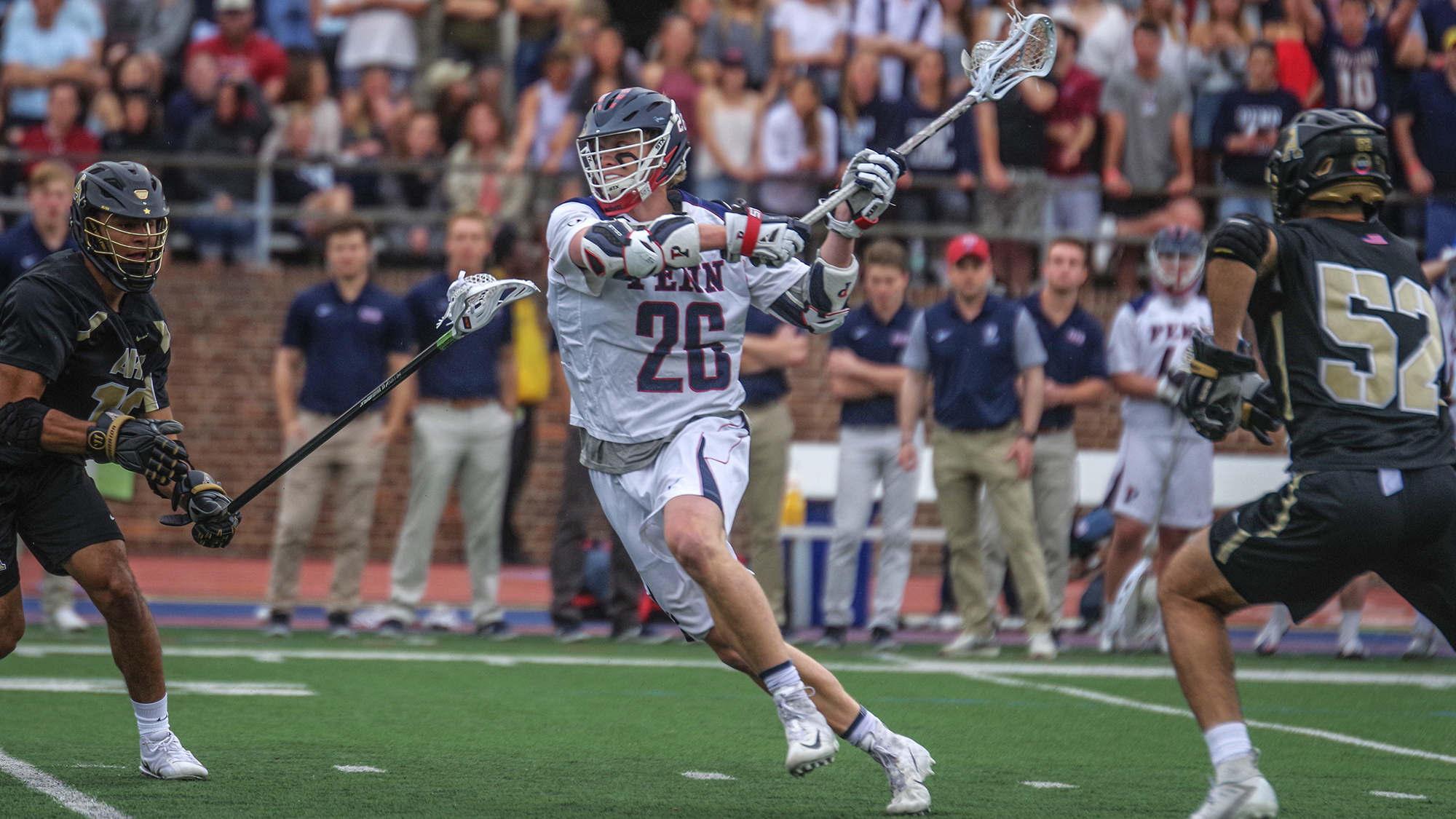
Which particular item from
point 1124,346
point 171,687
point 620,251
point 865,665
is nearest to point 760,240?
point 620,251

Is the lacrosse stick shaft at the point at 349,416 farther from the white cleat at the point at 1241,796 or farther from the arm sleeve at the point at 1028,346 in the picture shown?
the arm sleeve at the point at 1028,346

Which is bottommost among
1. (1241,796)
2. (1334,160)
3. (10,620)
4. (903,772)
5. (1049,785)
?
(1049,785)

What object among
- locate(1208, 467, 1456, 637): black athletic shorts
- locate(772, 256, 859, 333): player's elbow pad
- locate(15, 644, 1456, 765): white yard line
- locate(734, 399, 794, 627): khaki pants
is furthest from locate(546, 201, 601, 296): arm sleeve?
locate(734, 399, 794, 627): khaki pants

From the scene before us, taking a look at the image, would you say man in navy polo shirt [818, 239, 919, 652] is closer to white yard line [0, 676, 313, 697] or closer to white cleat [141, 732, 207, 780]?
white yard line [0, 676, 313, 697]

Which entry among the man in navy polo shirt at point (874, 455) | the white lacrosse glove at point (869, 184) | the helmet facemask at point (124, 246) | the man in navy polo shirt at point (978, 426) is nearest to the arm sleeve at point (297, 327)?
the man in navy polo shirt at point (874, 455)

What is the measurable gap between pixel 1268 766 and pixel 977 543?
11.7ft

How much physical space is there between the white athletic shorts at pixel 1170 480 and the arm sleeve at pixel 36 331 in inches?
245

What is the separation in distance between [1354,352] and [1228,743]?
3.64 feet

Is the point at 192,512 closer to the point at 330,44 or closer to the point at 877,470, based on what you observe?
the point at 877,470

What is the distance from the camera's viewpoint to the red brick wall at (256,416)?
13.5 metres

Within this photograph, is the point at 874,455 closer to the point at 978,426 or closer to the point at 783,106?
the point at 978,426

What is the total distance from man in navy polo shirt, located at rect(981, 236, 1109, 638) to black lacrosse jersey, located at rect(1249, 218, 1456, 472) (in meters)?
5.12

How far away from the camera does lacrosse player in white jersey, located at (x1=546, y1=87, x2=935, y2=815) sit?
194 inches

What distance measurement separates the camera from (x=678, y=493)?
200 inches
